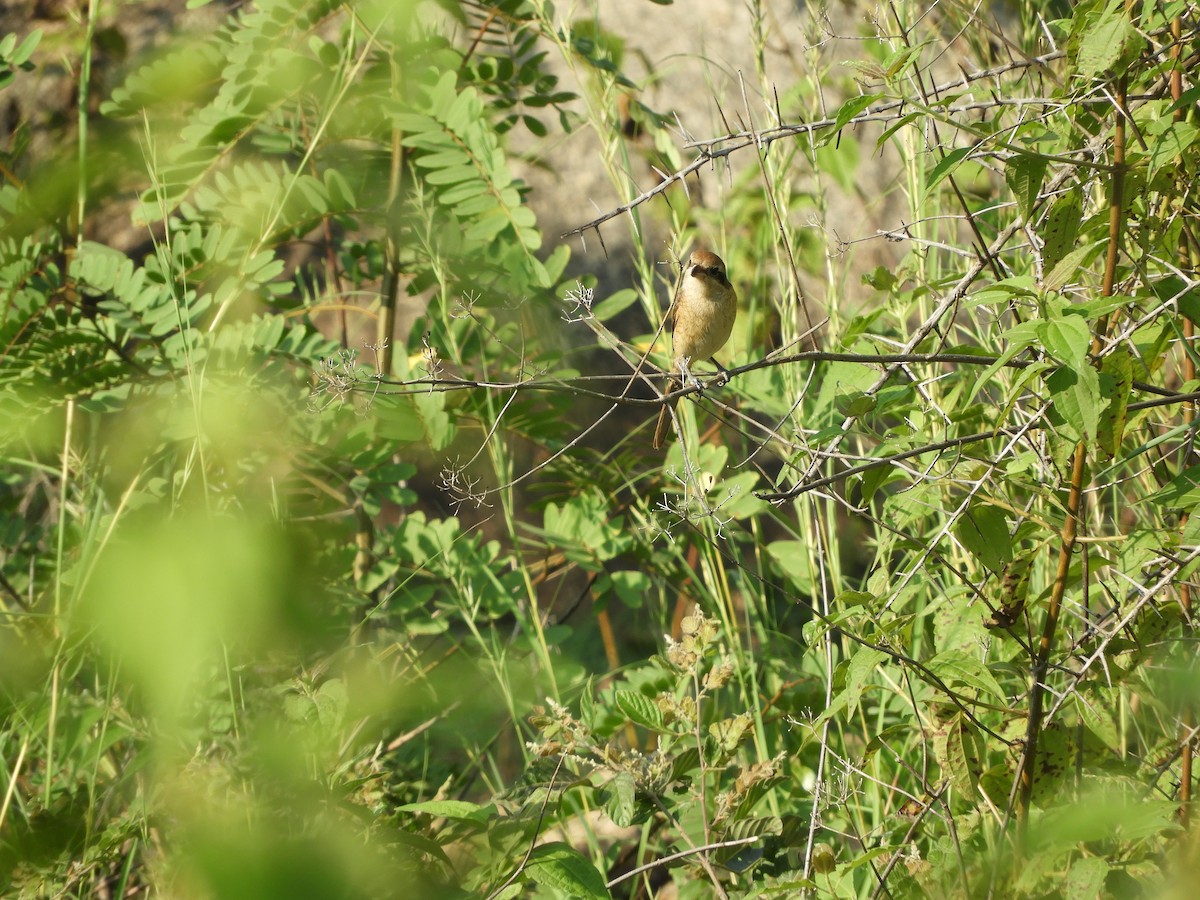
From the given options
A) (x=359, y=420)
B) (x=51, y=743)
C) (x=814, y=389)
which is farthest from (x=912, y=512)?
(x=51, y=743)

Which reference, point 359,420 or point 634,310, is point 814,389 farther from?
point 634,310

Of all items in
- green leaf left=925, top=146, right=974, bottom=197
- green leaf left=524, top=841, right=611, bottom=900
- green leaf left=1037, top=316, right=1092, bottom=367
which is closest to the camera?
green leaf left=1037, top=316, right=1092, bottom=367

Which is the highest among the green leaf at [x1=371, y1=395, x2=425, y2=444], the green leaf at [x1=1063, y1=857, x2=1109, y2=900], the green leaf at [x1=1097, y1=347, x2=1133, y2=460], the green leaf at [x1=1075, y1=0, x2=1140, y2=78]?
the green leaf at [x1=1075, y1=0, x2=1140, y2=78]

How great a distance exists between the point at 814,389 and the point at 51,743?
5.89 ft

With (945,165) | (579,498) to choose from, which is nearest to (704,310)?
(579,498)

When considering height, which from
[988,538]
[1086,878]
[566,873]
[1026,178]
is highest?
[1026,178]

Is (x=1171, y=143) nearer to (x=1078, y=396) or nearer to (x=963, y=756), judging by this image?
(x=1078, y=396)

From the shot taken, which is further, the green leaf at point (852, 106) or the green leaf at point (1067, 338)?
the green leaf at point (852, 106)

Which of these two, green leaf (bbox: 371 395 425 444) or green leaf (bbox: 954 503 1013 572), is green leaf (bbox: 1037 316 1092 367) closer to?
green leaf (bbox: 954 503 1013 572)

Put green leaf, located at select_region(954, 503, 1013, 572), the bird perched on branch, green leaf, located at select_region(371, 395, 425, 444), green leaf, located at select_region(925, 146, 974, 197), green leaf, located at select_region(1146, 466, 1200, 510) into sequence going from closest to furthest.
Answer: green leaf, located at select_region(925, 146, 974, 197), green leaf, located at select_region(1146, 466, 1200, 510), green leaf, located at select_region(954, 503, 1013, 572), green leaf, located at select_region(371, 395, 425, 444), the bird perched on branch

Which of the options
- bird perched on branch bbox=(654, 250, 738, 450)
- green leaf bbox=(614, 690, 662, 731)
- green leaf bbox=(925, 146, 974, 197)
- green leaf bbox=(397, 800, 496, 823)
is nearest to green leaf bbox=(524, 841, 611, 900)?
green leaf bbox=(397, 800, 496, 823)

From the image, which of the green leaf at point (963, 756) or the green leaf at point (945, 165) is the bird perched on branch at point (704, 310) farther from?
the green leaf at point (945, 165)

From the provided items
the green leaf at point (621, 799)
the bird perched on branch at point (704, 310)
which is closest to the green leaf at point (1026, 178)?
the green leaf at point (621, 799)

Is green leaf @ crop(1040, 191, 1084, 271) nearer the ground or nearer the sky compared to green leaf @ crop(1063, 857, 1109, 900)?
nearer the sky
